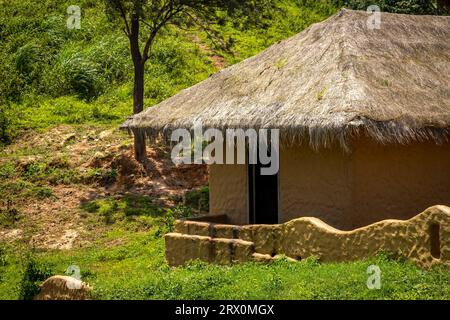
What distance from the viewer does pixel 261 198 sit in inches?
479

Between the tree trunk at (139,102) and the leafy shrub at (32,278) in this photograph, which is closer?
the leafy shrub at (32,278)

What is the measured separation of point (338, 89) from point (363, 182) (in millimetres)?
1328

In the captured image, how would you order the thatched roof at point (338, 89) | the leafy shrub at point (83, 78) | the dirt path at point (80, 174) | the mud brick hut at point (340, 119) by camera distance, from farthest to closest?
1. the leafy shrub at point (83, 78)
2. the dirt path at point (80, 174)
3. the mud brick hut at point (340, 119)
4. the thatched roof at point (338, 89)

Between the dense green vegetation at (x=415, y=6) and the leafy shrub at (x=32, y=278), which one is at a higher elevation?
the dense green vegetation at (x=415, y=6)

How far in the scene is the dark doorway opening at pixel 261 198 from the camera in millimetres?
12048

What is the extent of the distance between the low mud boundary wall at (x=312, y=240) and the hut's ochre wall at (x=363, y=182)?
2.33 feet

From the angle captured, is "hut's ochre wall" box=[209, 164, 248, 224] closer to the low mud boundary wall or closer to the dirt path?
the low mud boundary wall

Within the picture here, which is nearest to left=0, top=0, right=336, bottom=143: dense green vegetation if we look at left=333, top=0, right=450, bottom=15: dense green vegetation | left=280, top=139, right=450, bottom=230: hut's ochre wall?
left=333, top=0, right=450, bottom=15: dense green vegetation

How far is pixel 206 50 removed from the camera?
80.5 ft

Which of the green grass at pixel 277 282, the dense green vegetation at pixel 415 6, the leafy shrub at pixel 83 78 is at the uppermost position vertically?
the dense green vegetation at pixel 415 6

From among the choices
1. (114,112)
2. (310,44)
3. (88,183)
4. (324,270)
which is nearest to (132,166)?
(88,183)

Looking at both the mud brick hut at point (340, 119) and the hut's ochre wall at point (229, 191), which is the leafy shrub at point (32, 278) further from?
the hut's ochre wall at point (229, 191)

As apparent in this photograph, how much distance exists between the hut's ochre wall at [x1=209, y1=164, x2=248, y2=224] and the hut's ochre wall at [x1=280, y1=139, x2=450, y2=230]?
97 cm

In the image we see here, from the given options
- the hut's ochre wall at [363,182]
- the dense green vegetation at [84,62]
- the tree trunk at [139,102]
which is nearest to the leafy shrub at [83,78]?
the dense green vegetation at [84,62]
